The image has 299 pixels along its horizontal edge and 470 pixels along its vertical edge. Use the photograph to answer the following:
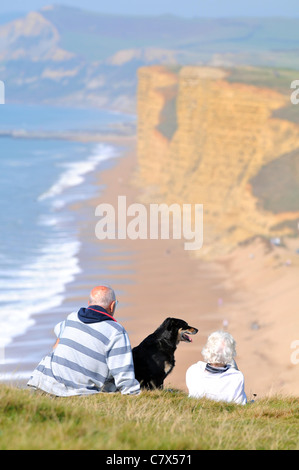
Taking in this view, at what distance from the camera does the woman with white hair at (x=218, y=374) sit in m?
7.07

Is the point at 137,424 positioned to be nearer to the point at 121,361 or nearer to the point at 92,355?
the point at 121,361

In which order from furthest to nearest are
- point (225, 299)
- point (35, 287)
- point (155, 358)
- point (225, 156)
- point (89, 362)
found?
point (225, 156) → point (35, 287) → point (225, 299) → point (155, 358) → point (89, 362)

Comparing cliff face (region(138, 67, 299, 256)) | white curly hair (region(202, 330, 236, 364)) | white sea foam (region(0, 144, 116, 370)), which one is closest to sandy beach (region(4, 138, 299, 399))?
white sea foam (region(0, 144, 116, 370))

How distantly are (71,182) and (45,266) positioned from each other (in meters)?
41.4

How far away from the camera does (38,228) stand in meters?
57.4

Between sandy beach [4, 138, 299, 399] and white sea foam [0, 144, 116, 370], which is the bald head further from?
white sea foam [0, 144, 116, 370]

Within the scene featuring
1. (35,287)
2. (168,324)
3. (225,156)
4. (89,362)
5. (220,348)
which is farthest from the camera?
(225,156)

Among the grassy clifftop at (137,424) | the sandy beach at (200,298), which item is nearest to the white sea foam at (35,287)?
the sandy beach at (200,298)

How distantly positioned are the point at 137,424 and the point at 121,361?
4.06 feet

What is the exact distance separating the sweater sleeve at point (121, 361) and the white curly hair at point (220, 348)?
78 centimetres

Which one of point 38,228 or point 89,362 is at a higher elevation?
point 38,228

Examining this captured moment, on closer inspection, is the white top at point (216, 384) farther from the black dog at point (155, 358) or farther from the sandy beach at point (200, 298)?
the sandy beach at point (200, 298)

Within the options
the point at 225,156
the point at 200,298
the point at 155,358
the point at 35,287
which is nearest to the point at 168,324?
the point at 155,358
